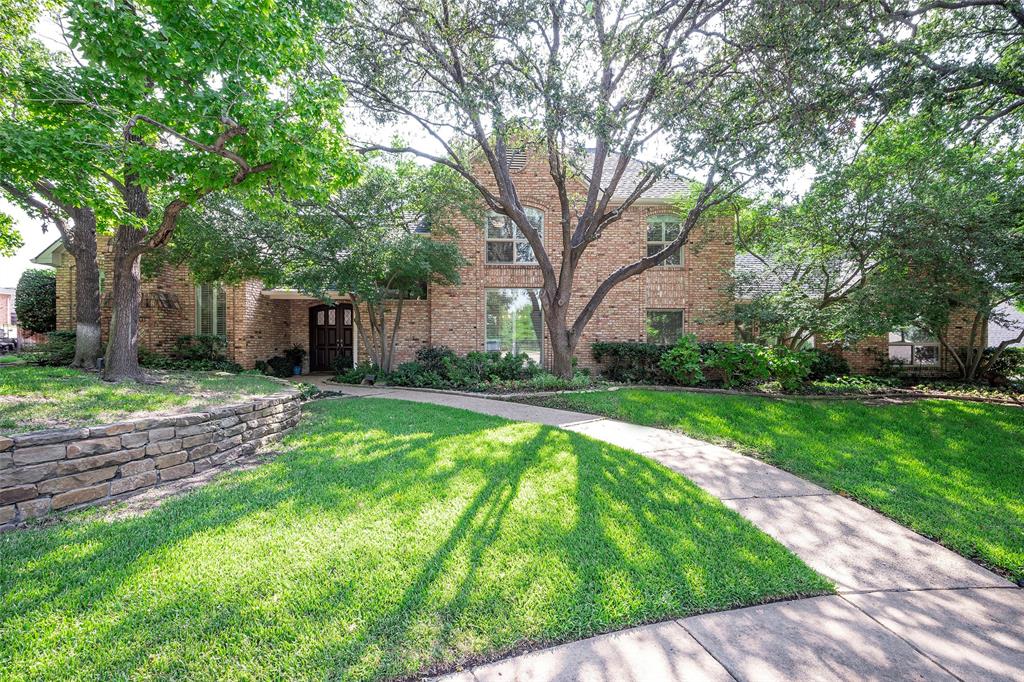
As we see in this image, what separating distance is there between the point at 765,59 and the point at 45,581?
33.0 feet

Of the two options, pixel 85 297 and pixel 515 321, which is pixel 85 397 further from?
pixel 515 321

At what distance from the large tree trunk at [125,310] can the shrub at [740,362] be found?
10828 mm

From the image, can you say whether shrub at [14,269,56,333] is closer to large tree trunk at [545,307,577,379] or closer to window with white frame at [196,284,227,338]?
window with white frame at [196,284,227,338]

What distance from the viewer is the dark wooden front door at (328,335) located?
15.5m

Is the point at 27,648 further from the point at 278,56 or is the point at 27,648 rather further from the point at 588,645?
the point at 278,56

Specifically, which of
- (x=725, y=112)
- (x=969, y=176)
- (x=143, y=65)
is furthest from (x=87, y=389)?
(x=969, y=176)

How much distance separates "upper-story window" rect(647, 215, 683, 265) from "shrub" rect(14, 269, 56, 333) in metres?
19.1

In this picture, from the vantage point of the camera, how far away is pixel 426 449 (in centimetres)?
553

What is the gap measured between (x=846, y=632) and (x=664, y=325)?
12.1 metres

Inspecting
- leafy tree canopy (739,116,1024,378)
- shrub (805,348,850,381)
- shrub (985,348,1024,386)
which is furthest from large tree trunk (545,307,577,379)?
shrub (985,348,1024,386)

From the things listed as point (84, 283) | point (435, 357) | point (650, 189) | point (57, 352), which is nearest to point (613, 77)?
point (650, 189)

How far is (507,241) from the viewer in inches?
537

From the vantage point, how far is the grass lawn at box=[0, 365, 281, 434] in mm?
4234

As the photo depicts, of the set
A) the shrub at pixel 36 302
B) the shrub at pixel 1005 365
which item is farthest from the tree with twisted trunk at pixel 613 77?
→ the shrub at pixel 36 302
